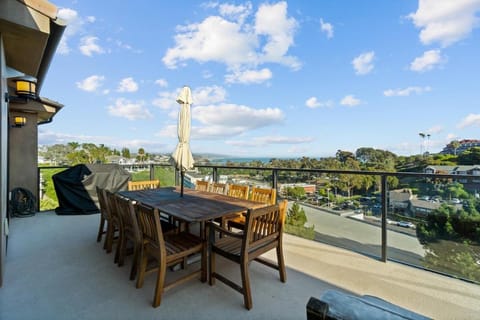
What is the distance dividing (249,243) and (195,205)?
968mm

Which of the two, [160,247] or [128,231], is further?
[128,231]

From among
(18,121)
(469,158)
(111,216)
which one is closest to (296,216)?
(111,216)

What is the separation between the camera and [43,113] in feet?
18.2

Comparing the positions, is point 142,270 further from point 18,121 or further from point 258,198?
point 18,121

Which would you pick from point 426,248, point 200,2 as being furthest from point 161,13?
point 426,248

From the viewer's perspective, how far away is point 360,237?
323 cm

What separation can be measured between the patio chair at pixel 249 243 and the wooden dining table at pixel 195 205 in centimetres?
16

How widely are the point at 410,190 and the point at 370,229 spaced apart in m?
0.73

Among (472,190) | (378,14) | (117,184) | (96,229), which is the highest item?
(378,14)

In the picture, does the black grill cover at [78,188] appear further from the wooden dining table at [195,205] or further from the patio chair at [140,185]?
the wooden dining table at [195,205]

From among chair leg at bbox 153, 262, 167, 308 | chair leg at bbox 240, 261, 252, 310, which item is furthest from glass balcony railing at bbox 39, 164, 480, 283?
chair leg at bbox 153, 262, 167, 308

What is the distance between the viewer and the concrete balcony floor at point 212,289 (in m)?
1.96

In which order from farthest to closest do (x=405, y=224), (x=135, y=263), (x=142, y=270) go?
(x=405, y=224), (x=135, y=263), (x=142, y=270)

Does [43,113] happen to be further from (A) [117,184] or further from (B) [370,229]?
(B) [370,229]
